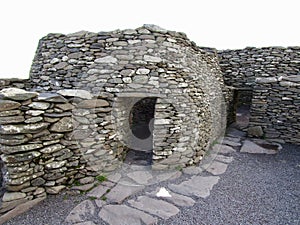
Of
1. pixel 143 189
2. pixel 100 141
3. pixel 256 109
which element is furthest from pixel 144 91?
pixel 256 109

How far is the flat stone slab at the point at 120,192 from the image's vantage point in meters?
3.20

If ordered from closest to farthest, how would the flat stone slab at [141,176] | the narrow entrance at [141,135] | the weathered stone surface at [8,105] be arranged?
the weathered stone surface at [8,105] < the flat stone slab at [141,176] < the narrow entrance at [141,135]

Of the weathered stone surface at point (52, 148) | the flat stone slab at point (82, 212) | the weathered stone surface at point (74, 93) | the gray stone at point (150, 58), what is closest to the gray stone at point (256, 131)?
the gray stone at point (150, 58)

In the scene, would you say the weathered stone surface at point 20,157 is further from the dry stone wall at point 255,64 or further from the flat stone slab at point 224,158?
the dry stone wall at point 255,64

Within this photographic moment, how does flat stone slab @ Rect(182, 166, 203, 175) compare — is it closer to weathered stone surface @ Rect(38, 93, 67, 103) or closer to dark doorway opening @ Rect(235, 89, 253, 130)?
weathered stone surface @ Rect(38, 93, 67, 103)

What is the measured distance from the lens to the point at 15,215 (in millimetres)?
2795

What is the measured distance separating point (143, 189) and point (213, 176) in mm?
1600

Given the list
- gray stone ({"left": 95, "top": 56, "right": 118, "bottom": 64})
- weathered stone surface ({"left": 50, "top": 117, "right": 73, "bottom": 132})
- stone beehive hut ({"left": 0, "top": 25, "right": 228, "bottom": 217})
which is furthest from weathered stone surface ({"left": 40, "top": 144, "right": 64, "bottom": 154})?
gray stone ({"left": 95, "top": 56, "right": 118, "bottom": 64})

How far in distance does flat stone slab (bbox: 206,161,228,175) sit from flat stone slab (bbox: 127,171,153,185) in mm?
1422

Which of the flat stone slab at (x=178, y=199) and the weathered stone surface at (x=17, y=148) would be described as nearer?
the weathered stone surface at (x=17, y=148)

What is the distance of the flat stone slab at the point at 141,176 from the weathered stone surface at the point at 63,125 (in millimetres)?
1600

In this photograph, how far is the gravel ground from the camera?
278 centimetres

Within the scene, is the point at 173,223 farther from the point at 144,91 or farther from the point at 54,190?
the point at 144,91

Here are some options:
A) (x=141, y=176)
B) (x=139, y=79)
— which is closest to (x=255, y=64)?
(x=139, y=79)
